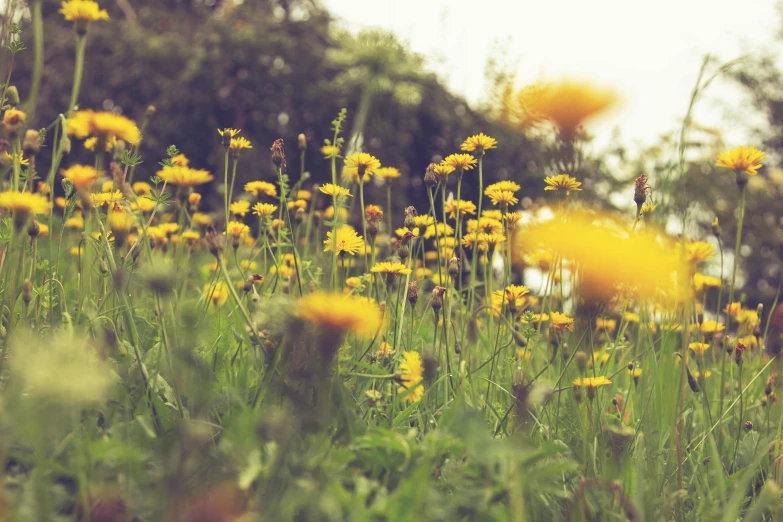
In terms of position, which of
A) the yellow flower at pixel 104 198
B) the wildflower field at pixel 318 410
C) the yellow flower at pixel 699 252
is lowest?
the wildflower field at pixel 318 410

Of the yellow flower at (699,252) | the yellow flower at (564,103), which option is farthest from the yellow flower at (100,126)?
the yellow flower at (699,252)

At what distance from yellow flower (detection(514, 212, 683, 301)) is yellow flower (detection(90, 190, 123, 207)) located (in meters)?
0.95

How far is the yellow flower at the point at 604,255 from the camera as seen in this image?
807 mm

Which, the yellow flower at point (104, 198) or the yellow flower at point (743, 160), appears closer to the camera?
the yellow flower at point (743, 160)

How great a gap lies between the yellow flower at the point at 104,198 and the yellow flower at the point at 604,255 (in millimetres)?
946

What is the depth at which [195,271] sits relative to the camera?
275cm

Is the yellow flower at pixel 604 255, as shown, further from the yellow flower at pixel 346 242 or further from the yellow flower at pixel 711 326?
the yellow flower at pixel 711 326

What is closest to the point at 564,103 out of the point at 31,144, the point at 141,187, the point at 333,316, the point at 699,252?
the point at 333,316

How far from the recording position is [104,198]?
1.48 m

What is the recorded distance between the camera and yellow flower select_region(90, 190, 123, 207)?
1.38 metres

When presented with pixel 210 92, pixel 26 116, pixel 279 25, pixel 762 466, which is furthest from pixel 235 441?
pixel 279 25

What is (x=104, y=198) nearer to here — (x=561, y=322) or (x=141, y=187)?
(x=141, y=187)

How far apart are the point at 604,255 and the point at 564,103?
0.19 m

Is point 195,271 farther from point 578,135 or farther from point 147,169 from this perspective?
point 147,169
